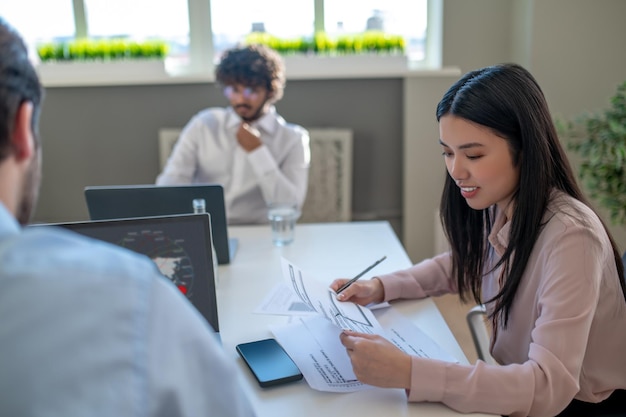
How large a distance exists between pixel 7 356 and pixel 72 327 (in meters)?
0.05

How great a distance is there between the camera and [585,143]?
2.58m

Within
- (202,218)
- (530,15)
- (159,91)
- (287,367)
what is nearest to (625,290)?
(287,367)

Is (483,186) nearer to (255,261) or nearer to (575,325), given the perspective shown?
(575,325)

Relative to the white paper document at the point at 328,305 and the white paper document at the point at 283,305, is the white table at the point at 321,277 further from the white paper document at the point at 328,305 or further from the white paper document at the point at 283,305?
the white paper document at the point at 328,305

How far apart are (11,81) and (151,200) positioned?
108 cm

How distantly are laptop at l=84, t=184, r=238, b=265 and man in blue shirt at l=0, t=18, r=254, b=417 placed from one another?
3.46 feet

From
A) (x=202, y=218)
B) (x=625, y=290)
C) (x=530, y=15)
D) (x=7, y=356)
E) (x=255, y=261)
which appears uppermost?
(x=530, y=15)

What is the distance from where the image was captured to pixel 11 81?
0.54 meters

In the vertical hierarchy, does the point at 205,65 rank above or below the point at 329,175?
above

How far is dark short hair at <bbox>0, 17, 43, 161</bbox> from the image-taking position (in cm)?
54

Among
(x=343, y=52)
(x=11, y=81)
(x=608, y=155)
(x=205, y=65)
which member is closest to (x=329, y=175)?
(x=343, y=52)

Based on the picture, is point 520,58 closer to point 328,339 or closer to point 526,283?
Answer: point 526,283

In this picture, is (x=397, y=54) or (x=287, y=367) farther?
(x=397, y=54)

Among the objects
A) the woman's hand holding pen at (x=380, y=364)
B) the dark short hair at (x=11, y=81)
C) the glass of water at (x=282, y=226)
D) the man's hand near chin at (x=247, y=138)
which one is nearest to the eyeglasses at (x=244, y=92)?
the man's hand near chin at (x=247, y=138)
